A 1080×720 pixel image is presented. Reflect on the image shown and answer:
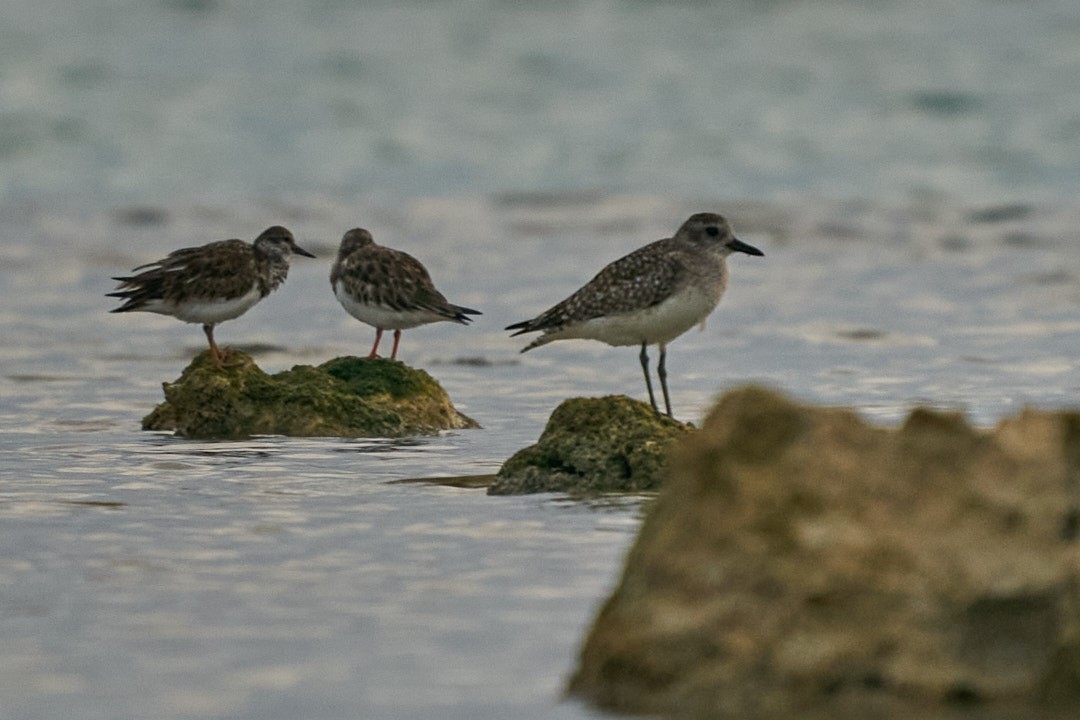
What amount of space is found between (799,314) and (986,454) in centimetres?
1369

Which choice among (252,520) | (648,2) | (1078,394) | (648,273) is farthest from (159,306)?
(648,2)

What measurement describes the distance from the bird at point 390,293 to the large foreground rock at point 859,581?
8.41 m

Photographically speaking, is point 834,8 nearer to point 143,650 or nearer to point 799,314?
point 799,314

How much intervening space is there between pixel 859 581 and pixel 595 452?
4.55 metres

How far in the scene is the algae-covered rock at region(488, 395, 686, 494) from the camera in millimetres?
10477

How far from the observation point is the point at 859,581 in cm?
608

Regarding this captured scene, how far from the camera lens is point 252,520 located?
9.82 meters

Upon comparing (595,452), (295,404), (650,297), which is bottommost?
(595,452)

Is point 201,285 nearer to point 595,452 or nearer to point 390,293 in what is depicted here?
point 390,293

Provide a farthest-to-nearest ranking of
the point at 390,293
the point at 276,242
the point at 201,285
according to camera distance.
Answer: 1. the point at 276,242
2. the point at 390,293
3. the point at 201,285

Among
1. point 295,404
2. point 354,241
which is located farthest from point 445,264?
point 295,404

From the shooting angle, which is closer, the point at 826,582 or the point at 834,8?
the point at 826,582

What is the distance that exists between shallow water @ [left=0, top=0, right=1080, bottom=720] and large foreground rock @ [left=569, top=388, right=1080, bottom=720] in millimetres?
576

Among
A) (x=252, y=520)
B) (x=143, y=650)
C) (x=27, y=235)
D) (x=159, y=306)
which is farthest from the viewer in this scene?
(x=27, y=235)
